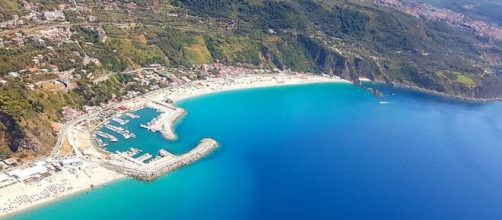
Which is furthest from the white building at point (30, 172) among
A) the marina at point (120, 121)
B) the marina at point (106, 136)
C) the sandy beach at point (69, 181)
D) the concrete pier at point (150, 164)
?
the marina at point (120, 121)

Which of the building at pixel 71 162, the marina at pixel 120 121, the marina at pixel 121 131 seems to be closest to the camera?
the building at pixel 71 162

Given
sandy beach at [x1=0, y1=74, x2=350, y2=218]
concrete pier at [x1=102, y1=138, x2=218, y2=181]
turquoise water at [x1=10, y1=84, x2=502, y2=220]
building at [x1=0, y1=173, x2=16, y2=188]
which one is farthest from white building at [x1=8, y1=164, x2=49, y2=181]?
concrete pier at [x1=102, y1=138, x2=218, y2=181]

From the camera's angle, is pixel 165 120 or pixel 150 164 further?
pixel 165 120

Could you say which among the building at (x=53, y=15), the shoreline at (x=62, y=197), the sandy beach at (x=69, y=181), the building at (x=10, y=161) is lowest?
the shoreline at (x=62, y=197)

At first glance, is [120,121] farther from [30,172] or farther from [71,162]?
[30,172]

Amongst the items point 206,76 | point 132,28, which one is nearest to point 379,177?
point 206,76

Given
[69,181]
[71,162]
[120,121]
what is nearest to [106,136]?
[120,121]

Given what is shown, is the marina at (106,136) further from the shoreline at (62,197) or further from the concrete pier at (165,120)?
the shoreline at (62,197)

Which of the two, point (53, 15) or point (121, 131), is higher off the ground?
point (53, 15)
